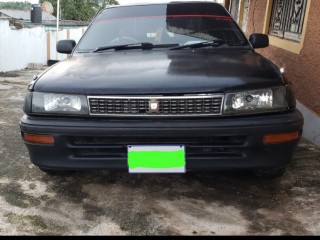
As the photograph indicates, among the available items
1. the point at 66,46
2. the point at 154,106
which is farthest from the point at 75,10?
the point at 154,106

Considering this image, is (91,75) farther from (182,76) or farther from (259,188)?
(259,188)

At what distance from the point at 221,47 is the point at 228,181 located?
122 cm

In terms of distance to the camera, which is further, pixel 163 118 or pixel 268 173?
pixel 268 173

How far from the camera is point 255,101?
241cm

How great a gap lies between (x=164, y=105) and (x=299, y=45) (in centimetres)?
321

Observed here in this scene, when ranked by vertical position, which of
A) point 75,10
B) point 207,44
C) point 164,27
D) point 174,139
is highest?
point 164,27

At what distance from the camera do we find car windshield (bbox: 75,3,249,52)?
338 centimetres

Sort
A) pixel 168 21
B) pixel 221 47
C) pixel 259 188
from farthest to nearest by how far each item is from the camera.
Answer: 1. pixel 168 21
2. pixel 221 47
3. pixel 259 188

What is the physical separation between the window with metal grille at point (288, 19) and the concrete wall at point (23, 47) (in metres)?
7.51

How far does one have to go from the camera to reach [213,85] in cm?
236

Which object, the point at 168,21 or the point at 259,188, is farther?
the point at 168,21

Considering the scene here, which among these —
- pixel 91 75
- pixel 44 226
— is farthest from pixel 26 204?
pixel 91 75

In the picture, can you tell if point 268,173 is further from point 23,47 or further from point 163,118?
point 23,47

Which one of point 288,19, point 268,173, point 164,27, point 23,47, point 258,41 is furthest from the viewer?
point 23,47
